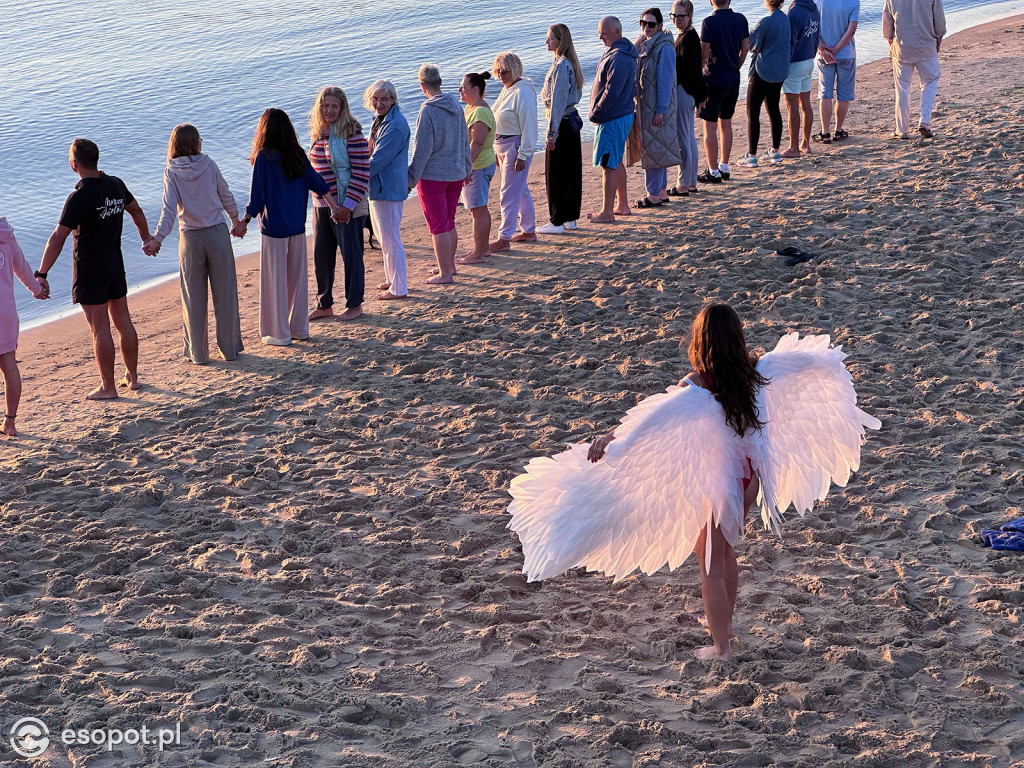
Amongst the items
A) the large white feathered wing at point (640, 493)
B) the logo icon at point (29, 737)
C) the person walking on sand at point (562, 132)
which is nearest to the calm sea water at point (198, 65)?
the person walking on sand at point (562, 132)

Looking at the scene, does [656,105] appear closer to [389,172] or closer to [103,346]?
[389,172]

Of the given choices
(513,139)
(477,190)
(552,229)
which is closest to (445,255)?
(477,190)

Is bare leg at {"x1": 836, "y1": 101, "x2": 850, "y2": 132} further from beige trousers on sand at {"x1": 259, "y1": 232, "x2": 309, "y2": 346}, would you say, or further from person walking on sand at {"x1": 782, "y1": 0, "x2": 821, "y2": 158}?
beige trousers on sand at {"x1": 259, "y1": 232, "x2": 309, "y2": 346}

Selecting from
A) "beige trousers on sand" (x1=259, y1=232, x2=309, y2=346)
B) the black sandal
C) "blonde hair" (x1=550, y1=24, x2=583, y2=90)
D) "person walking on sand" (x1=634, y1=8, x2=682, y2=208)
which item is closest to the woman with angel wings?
"beige trousers on sand" (x1=259, y1=232, x2=309, y2=346)

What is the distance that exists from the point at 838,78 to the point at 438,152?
590 cm

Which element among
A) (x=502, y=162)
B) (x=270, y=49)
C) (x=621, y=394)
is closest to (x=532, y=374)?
(x=621, y=394)

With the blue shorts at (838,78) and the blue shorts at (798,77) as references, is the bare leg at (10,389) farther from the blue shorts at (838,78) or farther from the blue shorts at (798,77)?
the blue shorts at (838,78)

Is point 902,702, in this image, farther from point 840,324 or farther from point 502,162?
point 502,162

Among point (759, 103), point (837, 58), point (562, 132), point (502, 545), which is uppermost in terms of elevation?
point (837, 58)

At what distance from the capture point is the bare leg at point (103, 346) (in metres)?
7.61

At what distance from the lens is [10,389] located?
7.21m

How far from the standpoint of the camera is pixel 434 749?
12.4 feet

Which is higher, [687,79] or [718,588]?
[687,79]

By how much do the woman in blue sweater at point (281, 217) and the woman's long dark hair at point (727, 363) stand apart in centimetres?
471
